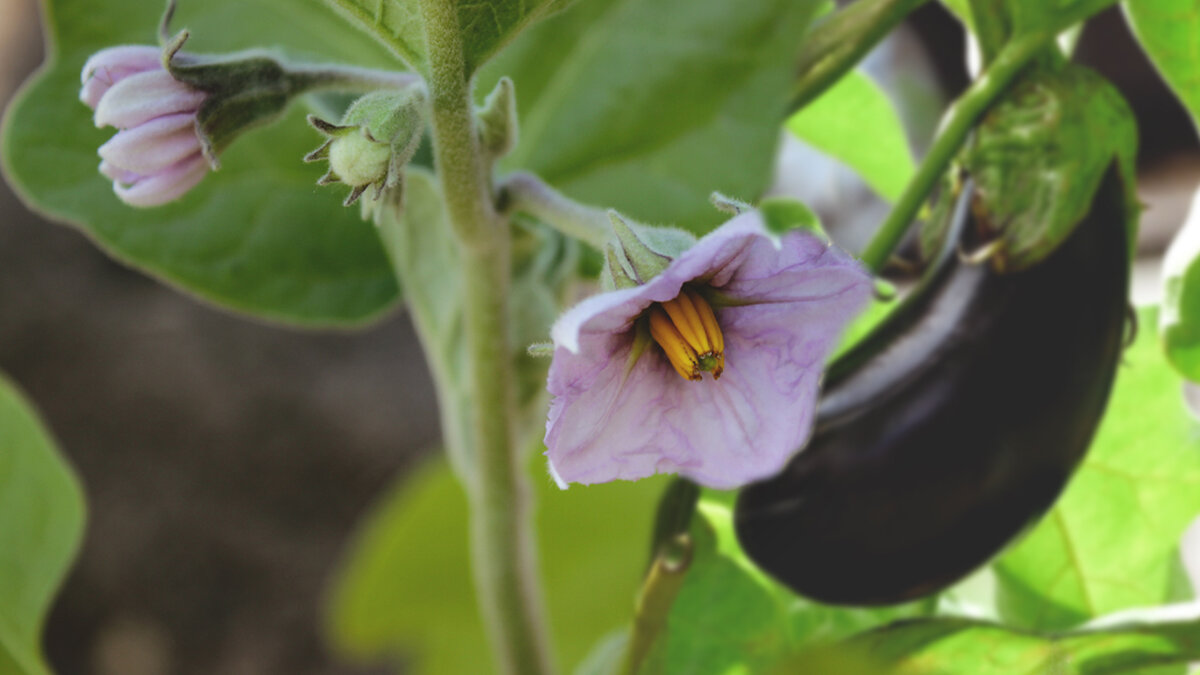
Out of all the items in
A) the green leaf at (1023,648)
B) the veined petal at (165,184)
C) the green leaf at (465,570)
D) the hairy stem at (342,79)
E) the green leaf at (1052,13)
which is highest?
the green leaf at (1052,13)

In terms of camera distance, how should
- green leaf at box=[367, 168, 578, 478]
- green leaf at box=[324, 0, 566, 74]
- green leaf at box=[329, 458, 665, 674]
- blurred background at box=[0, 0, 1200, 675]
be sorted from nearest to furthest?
green leaf at box=[324, 0, 566, 74]
green leaf at box=[367, 168, 578, 478]
green leaf at box=[329, 458, 665, 674]
blurred background at box=[0, 0, 1200, 675]

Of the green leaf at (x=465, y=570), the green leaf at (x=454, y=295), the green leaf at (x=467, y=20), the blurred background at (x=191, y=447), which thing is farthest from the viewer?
the blurred background at (x=191, y=447)

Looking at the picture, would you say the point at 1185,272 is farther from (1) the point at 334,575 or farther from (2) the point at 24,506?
(1) the point at 334,575

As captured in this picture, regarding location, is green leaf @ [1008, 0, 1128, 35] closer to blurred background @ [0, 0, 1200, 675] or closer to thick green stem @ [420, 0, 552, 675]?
thick green stem @ [420, 0, 552, 675]

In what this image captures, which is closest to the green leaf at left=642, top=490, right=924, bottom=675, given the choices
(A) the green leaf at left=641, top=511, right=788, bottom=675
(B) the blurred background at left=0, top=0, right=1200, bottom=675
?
(A) the green leaf at left=641, top=511, right=788, bottom=675

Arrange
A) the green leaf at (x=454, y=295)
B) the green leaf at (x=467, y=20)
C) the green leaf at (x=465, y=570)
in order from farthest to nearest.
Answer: the green leaf at (x=465, y=570), the green leaf at (x=454, y=295), the green leaf at (x=467, y=20)

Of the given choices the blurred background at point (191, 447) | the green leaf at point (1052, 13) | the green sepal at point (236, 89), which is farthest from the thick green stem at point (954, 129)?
the blurred background at point (191, 447)

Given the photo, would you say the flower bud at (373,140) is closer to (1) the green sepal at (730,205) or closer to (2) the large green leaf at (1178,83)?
(1) the green sepal at (730,205)

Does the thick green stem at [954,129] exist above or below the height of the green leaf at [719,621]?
above
